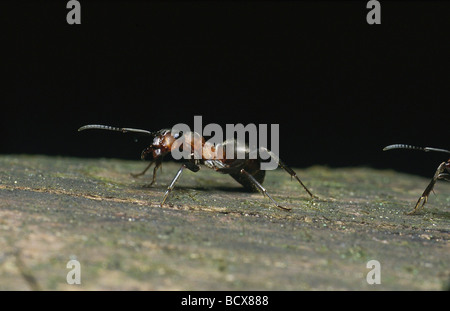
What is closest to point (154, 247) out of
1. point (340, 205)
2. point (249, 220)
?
point (249, 220)

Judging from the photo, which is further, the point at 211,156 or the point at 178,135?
the point at 211,156

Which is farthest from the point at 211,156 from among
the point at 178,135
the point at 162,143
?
the point at 162,143

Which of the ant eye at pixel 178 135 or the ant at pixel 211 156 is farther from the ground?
the ant eye at pixel 178 135

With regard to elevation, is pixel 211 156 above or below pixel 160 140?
below

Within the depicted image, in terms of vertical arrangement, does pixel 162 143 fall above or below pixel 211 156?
above

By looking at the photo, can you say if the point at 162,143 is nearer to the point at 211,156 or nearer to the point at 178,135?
the point at 178,135

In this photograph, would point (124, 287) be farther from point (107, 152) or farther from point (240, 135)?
point (107, 152)

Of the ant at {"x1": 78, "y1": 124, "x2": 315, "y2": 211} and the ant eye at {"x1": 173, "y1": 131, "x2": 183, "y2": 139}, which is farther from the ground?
the ant eye at {"x1": 173, "y1": 131, "x2": 183, "y2": 139}

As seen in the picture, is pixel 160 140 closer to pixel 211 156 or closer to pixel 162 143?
pixel 162 143
